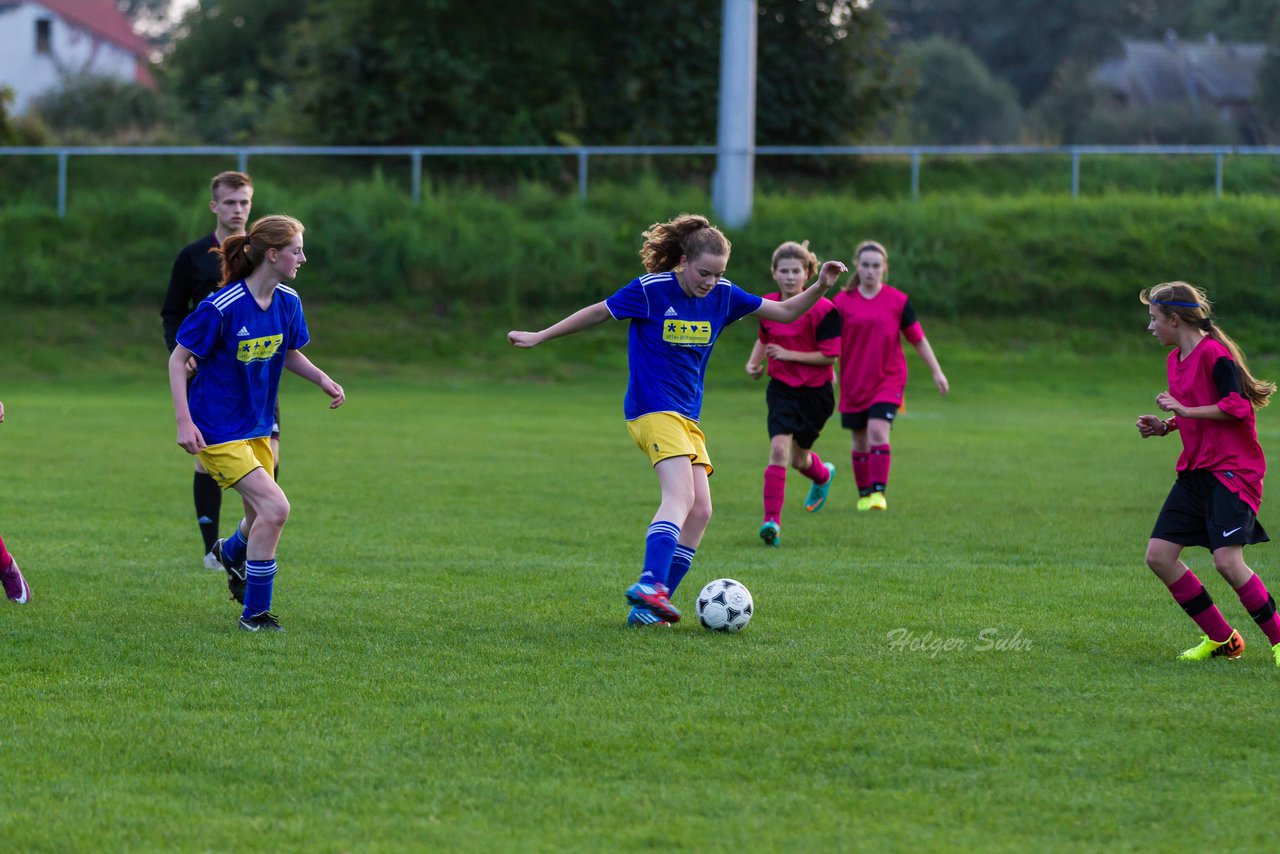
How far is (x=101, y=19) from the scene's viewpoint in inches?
2598

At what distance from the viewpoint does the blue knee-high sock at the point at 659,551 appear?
6.50 metres

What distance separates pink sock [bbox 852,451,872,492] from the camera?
1087 centimetres

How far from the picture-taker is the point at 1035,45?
6294 cm

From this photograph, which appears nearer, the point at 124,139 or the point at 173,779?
the point at 173,779

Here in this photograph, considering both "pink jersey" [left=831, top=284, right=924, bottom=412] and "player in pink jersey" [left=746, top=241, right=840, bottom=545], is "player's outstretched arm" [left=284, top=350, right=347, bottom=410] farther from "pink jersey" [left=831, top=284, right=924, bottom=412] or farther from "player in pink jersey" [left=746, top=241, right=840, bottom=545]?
"pink jersey" [left=831, top=284, right=924, bottom=412]

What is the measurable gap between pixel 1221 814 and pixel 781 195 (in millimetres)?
24761

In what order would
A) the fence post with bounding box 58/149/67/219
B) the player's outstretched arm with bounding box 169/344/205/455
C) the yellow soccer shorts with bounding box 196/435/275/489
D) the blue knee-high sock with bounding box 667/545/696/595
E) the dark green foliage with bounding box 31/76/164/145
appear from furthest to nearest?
the dark green foliage with bounding box 31/76/164/145
the fence post with bounding box 58/149/67/219
the blue knee-high sock with bounding box 667/545/696/595
the yellow soccer shorts with bounding box 196/435/275/489
the player's outstretched arm with bounding box 169/344/205/455

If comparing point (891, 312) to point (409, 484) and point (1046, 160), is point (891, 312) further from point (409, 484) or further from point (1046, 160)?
point (1046, 160)

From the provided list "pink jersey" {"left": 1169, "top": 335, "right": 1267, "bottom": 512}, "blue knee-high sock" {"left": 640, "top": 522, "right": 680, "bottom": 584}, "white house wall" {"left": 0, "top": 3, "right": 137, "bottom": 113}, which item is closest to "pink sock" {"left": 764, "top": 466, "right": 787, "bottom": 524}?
"blue knee-high sock" {"left": 640, "top": 522, "right": 680, "bottom": 584}

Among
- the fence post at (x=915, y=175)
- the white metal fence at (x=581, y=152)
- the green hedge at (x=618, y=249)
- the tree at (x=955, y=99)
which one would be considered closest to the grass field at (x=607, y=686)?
the green hedge at (x=618, y=249)

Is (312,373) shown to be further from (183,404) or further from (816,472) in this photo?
(816,472)

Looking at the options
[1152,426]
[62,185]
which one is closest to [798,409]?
[1152,426]

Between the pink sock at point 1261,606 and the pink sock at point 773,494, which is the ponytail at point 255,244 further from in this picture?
the pink sock at point 1261,606

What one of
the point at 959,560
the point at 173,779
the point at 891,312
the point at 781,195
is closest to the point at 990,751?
the point at 173,779
